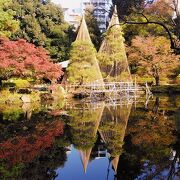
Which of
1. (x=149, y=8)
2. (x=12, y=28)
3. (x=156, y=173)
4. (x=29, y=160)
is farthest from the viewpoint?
(x=149, y=8)

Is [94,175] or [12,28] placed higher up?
[12,28]

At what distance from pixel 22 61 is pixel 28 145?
12.9 m

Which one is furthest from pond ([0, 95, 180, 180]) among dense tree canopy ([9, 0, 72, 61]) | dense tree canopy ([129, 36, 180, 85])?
dense tree canopy ([9, 0, 72, 61])

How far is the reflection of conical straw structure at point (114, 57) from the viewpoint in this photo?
29.5m

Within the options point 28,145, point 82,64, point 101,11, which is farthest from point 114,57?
point 28,145

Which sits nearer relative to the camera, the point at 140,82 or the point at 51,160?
the point at 51,160

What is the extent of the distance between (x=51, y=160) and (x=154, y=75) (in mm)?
24439

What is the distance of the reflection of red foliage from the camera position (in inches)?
342

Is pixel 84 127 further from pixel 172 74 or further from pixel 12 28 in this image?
pixel 172 74

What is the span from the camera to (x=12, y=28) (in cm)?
2242

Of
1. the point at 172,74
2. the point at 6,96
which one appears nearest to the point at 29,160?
the point at 6,96

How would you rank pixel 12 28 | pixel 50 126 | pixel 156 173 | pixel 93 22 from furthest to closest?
pixel 93 22, pixel 12 28, pixel 50 126, pixel 156 173

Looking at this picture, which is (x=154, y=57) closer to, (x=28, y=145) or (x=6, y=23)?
(x=6, y=23)

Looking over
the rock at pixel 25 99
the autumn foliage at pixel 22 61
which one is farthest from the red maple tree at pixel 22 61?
the rock at pixel 25 99
